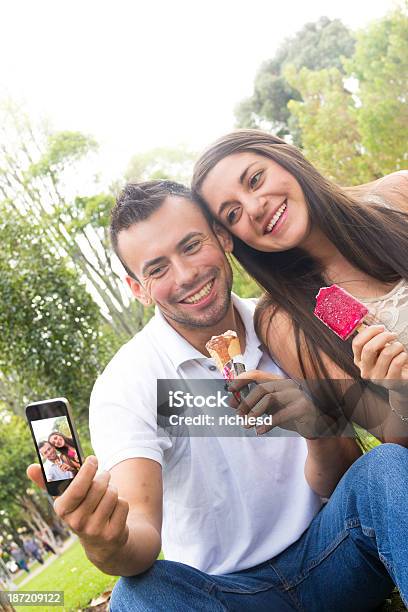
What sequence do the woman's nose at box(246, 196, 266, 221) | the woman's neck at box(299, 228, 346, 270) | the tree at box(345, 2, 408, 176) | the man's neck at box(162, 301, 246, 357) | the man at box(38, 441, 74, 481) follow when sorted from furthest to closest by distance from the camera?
the tree at box(345, 2, 408, 176) → the woman's neck at box(299, 228, 346, 270) → the man's neck at box(162, 301, 246, 357) → the woman's nose at box(246, 196, 266, 221) → the man at box(38, 441, 74, 481)

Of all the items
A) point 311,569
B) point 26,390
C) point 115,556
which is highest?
point 115,556

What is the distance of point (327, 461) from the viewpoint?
8.28 ft

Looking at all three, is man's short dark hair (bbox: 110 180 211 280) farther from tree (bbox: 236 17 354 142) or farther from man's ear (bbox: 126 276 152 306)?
tree (bbox: 236 17 354 142)

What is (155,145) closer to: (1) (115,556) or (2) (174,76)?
(2) (174,76)

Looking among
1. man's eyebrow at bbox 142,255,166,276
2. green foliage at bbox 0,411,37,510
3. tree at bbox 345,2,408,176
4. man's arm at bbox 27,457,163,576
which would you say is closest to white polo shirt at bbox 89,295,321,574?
A: man's arm at bbox 27,457,163,576

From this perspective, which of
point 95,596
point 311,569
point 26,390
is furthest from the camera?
point 26,390

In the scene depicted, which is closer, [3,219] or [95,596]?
[95,596]

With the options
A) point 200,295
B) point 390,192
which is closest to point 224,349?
point 200,295

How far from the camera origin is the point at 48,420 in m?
1.93

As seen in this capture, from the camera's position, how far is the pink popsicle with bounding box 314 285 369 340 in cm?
245

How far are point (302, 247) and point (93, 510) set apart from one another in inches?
65.9

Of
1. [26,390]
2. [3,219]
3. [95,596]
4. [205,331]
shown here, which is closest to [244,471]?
[205,331]

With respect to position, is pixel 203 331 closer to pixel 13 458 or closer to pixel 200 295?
pixel 200 295

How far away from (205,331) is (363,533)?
1032mm
